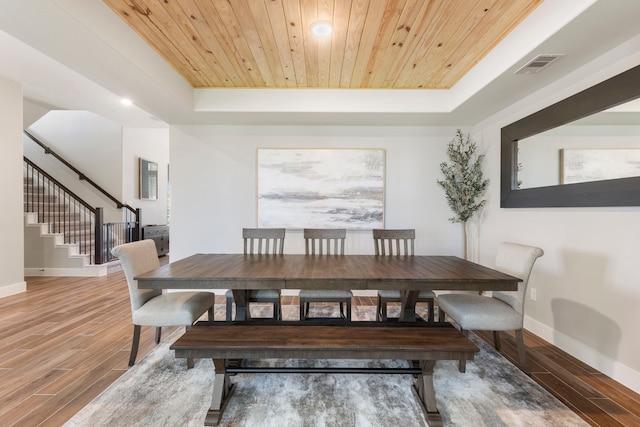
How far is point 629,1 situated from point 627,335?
2094 millimetres

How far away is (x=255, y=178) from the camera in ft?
12.4

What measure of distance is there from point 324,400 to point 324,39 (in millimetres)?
2699

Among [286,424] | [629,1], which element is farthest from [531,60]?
[286,424]

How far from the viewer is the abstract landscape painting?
149 inches

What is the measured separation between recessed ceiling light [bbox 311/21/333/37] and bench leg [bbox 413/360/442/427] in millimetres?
2458

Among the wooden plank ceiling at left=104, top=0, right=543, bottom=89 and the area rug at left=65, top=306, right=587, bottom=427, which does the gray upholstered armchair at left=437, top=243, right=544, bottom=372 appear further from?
the wooden plank ceiling at left=104, top=0, right=543, bottom=89

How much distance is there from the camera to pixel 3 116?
3586 mm

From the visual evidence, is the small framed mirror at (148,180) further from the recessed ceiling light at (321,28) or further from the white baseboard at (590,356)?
the white baseboard at (590,356)

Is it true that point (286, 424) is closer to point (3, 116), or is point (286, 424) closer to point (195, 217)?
point (195, 217)

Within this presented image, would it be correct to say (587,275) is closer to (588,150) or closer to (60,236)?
(588,150)

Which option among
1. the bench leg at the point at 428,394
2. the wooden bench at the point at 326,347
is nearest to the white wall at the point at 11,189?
the wooden bench at the point at 326,347

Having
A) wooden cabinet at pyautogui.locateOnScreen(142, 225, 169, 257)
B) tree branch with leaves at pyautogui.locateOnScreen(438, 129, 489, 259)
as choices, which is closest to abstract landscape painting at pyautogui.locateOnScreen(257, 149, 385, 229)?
tree branch with leaves at pyautogui.locateOnScreen(438, 129, 489, 259)

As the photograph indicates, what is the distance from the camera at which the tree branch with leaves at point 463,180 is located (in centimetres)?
347

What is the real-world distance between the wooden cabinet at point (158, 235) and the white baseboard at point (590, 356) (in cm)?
708
